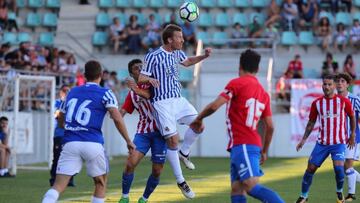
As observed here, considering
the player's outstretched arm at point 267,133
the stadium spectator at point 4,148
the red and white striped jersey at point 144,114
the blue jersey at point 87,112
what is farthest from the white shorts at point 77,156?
the stadium spectator at point 4,148

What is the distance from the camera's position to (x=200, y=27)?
33.7 metres

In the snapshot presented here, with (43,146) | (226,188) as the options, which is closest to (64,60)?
(43,146)

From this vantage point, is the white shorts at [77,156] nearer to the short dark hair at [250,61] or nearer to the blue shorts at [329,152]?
the short dark hair at [250,61]

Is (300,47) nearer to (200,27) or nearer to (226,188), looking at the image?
(200,27)

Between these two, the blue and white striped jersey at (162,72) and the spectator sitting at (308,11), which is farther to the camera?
the spectator sitting at (308,11)

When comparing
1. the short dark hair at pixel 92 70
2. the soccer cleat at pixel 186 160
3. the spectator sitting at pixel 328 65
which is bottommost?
the soccer cleat at pixel 186 160

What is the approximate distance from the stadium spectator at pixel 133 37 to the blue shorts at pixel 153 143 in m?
19.4

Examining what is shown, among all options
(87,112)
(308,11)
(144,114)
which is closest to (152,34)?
(308,11)

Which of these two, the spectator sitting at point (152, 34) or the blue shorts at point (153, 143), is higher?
the spectator sitting at point (152, 34)

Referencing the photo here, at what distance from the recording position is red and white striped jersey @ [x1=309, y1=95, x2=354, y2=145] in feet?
44.4

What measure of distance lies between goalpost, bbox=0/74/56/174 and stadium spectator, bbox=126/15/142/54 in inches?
237

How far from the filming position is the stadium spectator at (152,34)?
31.9 m

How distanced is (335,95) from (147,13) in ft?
69.6

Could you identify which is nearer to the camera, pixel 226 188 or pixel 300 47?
pixel 226 188
